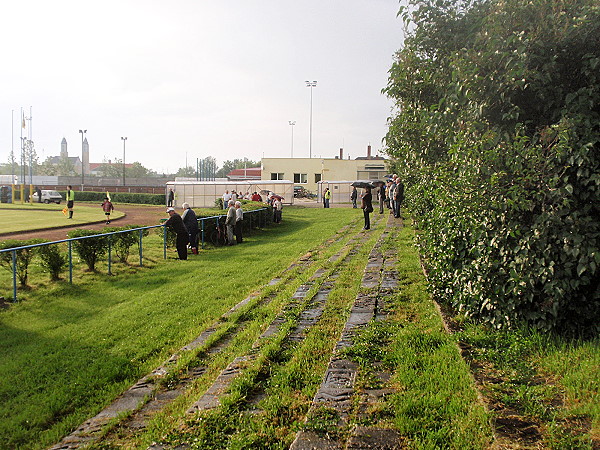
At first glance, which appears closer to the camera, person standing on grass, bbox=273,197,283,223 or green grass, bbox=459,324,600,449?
green grass, bbox=459,324,600,449

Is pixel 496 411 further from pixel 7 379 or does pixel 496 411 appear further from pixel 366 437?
pixel 7 379

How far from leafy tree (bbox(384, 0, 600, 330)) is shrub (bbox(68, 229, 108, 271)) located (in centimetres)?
881

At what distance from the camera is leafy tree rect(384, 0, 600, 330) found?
4074 mm

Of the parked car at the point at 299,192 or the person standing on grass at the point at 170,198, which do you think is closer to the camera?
the person standing on grass at the point at 170,198

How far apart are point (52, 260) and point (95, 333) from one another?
443 cm

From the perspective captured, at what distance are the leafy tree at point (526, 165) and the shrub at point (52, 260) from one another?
837cm

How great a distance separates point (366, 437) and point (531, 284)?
2.07 meters

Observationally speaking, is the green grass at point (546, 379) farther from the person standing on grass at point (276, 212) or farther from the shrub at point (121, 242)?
the person standing on grass at point (276, 212)

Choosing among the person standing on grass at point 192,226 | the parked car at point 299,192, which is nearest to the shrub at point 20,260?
the person standing on grass at point 192,226

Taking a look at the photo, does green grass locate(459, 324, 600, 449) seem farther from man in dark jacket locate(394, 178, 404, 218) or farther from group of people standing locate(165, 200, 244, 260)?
man in dark jacket locate(394, 178, 404, 218)

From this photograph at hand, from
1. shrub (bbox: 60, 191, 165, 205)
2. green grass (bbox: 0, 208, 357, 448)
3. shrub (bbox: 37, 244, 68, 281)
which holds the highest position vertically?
shrub (bbox: 60, 191, 165, 205)

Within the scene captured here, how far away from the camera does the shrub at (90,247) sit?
1120 cm

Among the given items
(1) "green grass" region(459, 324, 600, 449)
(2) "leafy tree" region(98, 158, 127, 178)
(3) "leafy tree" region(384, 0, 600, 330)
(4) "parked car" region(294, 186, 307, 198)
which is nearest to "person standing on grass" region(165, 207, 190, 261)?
(3) "leafy tree" region(384, 0, 600, 330)

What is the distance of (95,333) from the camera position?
6594 mm
